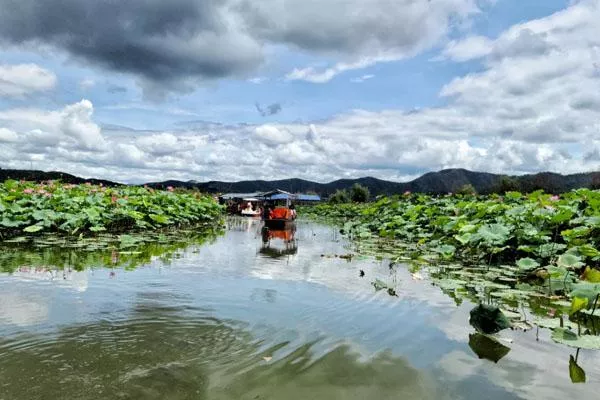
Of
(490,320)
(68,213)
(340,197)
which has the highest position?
(340,197)

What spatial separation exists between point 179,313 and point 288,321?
99 centimetres

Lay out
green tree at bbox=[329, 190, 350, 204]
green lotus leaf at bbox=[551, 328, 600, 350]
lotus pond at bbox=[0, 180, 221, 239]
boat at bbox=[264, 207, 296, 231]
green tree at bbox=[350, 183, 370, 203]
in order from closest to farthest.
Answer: green lotus leaf at bbox=[551, 328, 600, 350] < lotus pond at bbox=[0, 180, 221, 239] < boat at bbox=[264, 207, 296, 231] < green tree at bbox=[350, 183, 370, 203] < green tree at bbox=[329, 190, 350, 204]

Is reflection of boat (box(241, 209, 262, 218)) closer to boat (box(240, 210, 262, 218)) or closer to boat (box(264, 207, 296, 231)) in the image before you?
boat (box(240, 210, 262, 218))

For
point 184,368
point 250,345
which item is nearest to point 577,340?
point 250,345

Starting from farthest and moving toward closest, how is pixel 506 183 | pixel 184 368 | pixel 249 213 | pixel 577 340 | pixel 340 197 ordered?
pixel 340 197 → pixel 506 183 → pixel 249 213 → pixel 577 340 → pixel 184 368

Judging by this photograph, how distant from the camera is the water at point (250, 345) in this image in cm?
245

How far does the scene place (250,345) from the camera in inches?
124

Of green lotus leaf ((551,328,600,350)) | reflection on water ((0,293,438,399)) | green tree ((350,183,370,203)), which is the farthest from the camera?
green tree ((350,183,370,203))

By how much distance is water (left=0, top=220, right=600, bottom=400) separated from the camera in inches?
96.4

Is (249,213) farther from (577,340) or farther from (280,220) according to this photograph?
(577,340)

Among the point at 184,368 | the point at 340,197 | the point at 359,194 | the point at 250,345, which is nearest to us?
the point at 184,368

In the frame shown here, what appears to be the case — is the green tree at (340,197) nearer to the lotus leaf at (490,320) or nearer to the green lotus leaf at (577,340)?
the lotus leaf at (490,320)

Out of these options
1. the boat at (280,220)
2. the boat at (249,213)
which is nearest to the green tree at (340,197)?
the boat at (249,213)

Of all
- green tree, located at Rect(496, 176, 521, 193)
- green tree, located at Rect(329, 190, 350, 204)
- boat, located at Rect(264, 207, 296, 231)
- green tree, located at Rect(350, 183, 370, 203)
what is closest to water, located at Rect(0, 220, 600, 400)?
boat, located at Rect(264, 207, 296, 231)
